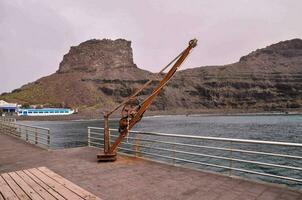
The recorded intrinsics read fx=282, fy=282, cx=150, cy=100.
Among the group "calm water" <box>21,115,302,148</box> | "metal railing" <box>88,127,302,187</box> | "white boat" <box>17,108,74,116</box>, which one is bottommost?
"calm water" <box>21,115,302,148</box>

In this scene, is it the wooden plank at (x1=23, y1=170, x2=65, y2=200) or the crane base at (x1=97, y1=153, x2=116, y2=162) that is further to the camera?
the crane base at (x1=97, y1=153, x2=116, y2=162)

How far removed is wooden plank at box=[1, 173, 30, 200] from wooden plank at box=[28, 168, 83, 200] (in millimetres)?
683

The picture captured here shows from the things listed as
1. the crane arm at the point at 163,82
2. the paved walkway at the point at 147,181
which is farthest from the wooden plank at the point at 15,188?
the crane arm at the point at 163,82

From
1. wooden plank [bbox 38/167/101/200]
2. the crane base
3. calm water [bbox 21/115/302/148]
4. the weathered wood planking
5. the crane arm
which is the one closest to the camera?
wooden plank [bbox 38/167/101/200]

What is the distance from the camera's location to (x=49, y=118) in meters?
137

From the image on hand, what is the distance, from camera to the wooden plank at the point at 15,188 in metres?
6.27

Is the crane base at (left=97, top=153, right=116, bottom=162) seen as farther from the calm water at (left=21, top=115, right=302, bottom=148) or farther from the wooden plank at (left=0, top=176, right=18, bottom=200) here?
the calm water at (left=21, top=115, right=302, bottom=148)

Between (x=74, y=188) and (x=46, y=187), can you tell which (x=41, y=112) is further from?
(x=74, y=188)

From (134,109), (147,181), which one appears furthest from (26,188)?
(134,109)

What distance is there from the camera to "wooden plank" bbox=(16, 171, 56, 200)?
246 inches

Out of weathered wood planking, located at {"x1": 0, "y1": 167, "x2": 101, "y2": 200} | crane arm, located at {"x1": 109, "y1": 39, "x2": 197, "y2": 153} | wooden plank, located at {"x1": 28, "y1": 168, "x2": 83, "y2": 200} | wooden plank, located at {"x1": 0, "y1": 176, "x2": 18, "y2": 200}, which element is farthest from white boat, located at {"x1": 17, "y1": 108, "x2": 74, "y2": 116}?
wooden plank, located at {"x1": 0, "y1": 176, "x2": 18, "y2": 200}

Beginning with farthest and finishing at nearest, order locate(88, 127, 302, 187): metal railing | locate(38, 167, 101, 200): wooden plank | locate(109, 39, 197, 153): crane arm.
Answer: locate(109, 39, 197, 153): crane arm < locate(88, 127, 302, 187): metal railing < locate(38, 167, 101, 200): wooden plank

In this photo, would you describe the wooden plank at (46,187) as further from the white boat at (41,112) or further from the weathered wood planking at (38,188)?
the white boat at (41,112)

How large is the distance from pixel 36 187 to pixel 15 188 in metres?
0.50
